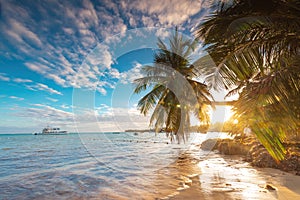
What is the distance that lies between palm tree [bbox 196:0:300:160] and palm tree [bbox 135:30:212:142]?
780 cm

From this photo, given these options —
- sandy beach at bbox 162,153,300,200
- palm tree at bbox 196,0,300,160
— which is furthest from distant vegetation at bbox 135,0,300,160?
sandy beach at bbox 162,153,300,200

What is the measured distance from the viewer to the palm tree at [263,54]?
10.6 ft

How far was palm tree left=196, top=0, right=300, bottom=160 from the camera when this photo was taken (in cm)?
322

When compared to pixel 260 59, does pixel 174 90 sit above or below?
above

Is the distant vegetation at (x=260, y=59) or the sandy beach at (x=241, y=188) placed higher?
the distant vegetation at (x=260, y=59)

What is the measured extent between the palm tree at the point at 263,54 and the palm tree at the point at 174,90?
307 inches

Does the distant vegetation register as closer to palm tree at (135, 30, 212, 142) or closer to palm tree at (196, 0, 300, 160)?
palm tree at (196, 0, 300, 160)

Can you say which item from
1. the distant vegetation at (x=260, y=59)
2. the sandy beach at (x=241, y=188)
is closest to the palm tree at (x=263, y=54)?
the distant vegetation at (x=260, y=59)

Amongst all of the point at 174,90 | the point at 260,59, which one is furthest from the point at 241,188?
the point at 174,90

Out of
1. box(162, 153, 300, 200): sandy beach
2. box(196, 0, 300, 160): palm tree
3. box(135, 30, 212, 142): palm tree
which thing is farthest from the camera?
box(135, 30, 212, 142): palm tree

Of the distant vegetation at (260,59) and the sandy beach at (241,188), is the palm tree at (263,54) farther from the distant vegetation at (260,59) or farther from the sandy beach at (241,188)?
the sandy beach at (241,188)

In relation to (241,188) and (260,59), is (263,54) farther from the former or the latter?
(241,188)

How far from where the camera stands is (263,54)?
12.3 feet

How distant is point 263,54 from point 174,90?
8.49m
